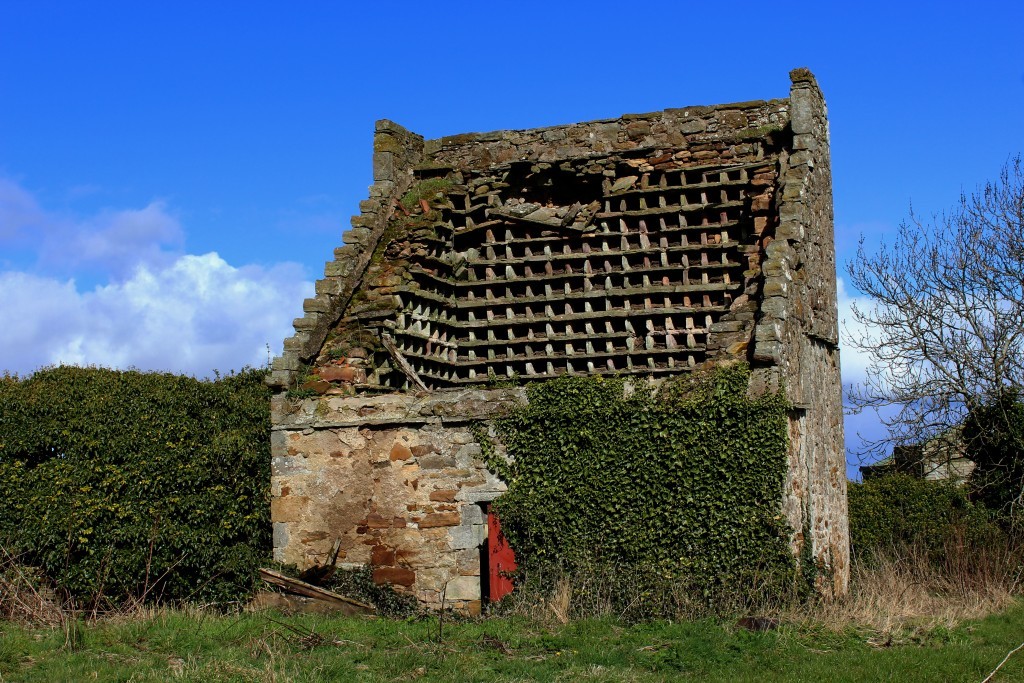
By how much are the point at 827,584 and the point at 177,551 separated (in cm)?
788

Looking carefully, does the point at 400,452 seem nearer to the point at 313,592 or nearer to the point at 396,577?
the point at 396,577

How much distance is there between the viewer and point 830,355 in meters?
15.3

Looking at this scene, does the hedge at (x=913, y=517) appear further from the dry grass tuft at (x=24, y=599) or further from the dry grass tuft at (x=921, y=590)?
the dry grass tuft at (x=24, y=599)

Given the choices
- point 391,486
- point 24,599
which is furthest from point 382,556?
point 24,599

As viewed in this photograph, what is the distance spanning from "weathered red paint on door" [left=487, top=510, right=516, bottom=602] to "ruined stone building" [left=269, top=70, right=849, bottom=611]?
176mm

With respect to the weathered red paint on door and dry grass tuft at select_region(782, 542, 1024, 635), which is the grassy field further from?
the weathered red paint on door

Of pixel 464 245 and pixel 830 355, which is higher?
pixel 464 245

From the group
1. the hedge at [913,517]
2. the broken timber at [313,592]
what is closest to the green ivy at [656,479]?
the broken timber at [313,592]

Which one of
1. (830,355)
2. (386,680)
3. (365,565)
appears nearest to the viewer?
(386,680)

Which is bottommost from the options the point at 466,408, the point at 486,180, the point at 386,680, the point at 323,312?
the point at 386,680

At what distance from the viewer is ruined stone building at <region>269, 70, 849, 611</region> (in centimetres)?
1273

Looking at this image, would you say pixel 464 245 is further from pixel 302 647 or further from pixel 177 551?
pixel 302 647

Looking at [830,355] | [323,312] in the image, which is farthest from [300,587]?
[830,355]

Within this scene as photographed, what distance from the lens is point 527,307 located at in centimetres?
1532
